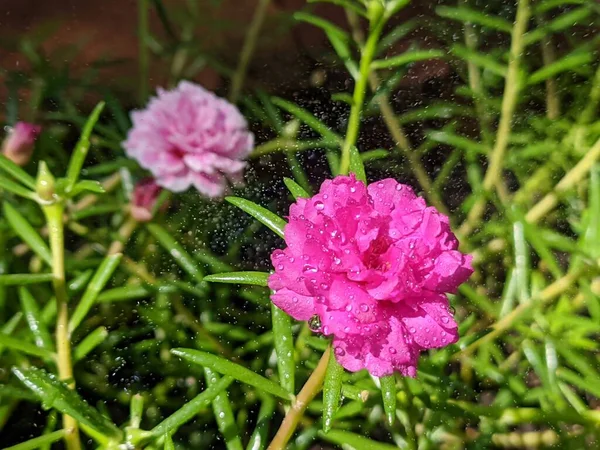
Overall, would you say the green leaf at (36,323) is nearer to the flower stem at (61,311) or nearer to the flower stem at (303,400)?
the flower stem at (61,311)

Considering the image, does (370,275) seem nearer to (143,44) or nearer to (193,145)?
(193,145)

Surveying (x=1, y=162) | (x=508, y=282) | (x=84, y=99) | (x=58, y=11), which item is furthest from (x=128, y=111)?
(x=508, y=282)

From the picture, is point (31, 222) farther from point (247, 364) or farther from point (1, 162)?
point (247, 364)

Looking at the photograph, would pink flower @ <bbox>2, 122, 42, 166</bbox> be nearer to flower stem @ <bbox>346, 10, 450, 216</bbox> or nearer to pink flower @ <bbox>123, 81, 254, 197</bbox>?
pink flower @ <bbox>123, 81, 254, 197</bbox>

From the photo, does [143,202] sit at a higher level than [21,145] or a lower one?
lower

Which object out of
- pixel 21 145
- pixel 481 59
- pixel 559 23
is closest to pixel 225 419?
pixel 21 145

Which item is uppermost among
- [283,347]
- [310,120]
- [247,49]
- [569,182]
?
[247,49]
